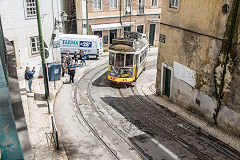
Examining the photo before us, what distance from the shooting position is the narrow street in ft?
31.4

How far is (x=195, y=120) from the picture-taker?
12.1m

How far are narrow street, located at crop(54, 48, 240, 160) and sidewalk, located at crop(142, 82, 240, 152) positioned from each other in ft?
0.86

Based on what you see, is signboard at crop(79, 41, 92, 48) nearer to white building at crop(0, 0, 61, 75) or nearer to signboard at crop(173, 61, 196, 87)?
white building at crop(0, 0, 61, 75)

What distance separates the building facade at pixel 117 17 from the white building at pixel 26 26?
8.06 metres

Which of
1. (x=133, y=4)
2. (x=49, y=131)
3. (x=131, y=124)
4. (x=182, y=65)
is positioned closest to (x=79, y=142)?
(x=49, y=131)

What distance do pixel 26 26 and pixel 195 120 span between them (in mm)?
11943

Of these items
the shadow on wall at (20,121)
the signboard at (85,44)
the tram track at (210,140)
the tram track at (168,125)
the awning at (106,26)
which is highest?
the shadow on wall at (20,121)

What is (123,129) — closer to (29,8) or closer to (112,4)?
(29,8)

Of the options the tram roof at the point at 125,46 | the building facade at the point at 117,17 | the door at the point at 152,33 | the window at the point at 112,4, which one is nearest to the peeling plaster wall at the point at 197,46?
the tram roof at the point at 125,46

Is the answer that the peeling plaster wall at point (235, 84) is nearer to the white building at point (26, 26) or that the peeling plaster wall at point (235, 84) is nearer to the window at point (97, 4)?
the white building at point (26, 26)

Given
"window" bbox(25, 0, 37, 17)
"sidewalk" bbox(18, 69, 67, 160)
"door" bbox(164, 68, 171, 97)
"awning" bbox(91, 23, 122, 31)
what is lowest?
"sidewalk" bbox(18, 69, 67, 160)

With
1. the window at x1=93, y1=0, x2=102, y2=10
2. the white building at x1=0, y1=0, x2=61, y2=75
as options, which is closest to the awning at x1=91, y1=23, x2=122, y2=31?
the window at x1=93, y1=0, x2=102, y2=10

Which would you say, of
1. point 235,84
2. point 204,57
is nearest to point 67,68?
point 204,57

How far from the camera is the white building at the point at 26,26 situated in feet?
50.2
